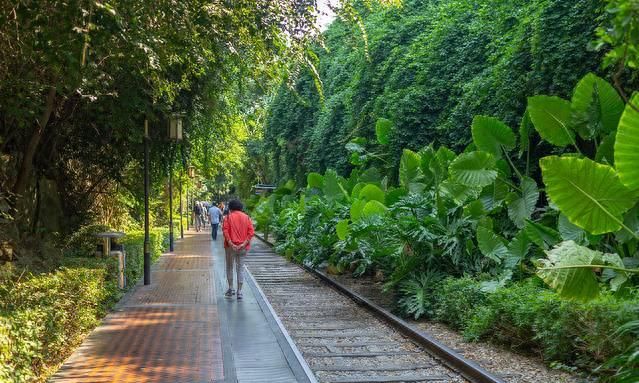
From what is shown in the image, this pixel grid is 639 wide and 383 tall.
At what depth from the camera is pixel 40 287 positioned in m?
8.00

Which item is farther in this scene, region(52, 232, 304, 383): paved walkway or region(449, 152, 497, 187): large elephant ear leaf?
region(449, 152, 497, 187): large elephant ear leaf

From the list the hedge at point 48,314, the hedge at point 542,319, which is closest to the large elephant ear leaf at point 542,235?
the hedge at point 542,319

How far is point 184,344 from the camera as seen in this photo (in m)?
8.52

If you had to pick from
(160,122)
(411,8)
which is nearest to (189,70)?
Answer: (160,122)

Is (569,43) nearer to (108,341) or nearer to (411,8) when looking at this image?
(108,341)

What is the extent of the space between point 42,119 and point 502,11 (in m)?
10.1

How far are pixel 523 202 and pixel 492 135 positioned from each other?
1277 millimetres

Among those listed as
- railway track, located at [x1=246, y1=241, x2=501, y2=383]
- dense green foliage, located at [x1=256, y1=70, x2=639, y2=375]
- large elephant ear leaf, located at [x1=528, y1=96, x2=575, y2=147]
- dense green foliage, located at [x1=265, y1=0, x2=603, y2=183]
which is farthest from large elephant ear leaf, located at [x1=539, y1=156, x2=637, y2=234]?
large elephant ear leaf, located at [x1=528, y1=96, x2=575, y2=147]

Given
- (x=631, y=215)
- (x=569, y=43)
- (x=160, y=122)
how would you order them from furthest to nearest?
(x=160, y=122), (x=569, y=43), (x=631, y=215)

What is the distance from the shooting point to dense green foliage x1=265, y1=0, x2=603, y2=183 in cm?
1139

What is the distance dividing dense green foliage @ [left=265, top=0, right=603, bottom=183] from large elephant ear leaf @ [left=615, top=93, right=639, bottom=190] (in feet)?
5.66

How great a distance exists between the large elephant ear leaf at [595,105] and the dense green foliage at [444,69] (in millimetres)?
1439

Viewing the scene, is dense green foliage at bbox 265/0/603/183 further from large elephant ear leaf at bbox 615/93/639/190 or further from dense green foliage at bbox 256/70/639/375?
large elephant ear leaf at bbox 615/93/639/190

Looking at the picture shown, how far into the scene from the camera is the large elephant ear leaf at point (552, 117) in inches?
379
